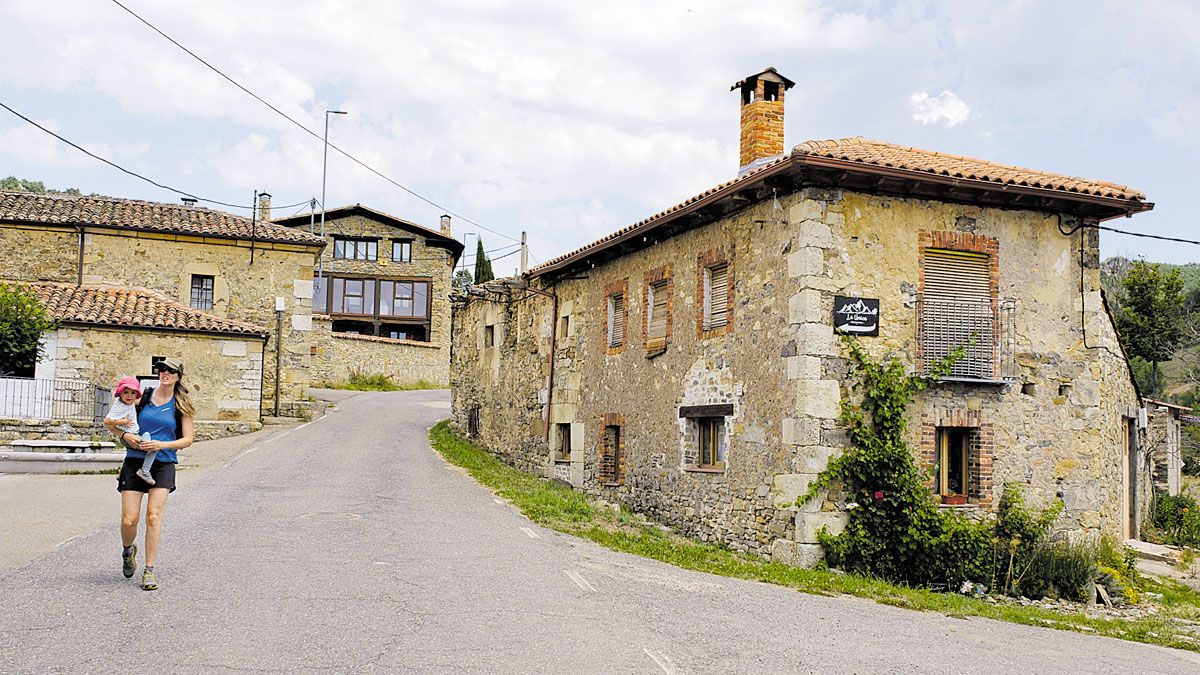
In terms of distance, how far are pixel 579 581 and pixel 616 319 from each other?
929cm

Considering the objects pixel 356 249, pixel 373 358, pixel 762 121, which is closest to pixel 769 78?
pixel 762 121

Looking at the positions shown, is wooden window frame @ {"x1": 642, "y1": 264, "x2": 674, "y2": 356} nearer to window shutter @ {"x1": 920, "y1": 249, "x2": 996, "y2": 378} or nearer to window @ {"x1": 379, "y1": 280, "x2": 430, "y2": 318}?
window shutter @ {"x1": 920, "y1": 249, "x2": 996, "y2": 378}

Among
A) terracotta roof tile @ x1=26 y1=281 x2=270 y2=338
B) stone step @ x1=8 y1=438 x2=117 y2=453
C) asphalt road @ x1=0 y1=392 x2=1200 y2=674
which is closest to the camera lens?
asphalt road @ x1=0 y1=392 x2=1200 y2=674

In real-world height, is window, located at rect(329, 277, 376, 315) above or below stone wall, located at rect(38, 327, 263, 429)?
above

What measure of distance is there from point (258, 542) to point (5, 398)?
43.3ft

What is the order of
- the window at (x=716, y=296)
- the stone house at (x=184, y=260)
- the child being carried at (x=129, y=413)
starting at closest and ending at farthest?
the child being carried at (x=129, y=413) < the window at (x=716, y=296) < the stone house at (x=184, y=260)

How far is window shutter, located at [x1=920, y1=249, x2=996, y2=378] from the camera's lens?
1328 centimetres

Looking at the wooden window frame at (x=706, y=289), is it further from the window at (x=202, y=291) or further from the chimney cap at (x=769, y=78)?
the window at (x=202, y=291)

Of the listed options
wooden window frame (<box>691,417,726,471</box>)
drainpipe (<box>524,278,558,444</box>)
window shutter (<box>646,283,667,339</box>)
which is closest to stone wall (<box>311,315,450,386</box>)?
drainpipe (<box>524,278,558,444</box>)

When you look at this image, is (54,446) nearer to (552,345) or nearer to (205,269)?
(552,345)

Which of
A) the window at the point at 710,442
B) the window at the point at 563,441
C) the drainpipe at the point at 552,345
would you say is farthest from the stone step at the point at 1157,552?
the drainpipe at the point at 552,345

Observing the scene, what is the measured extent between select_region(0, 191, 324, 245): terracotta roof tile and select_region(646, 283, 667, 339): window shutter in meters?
14.6

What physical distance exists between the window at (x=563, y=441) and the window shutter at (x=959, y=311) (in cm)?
877

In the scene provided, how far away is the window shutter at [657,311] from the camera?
1662 cm
